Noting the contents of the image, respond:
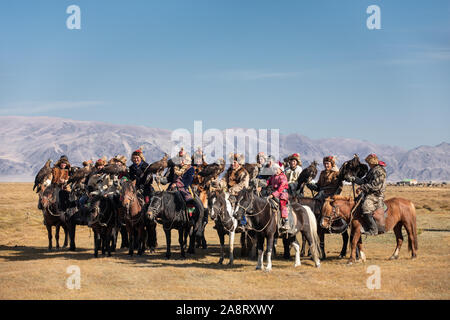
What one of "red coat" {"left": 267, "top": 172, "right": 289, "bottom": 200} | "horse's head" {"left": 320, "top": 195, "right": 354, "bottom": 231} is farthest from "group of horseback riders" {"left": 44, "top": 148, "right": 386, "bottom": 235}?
"horse's head" {"left": 320, "top": 195, "right": 354, "bottom": 231}

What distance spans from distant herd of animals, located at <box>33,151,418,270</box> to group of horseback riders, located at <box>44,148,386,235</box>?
0.72 ft

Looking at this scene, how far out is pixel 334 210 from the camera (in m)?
15.9

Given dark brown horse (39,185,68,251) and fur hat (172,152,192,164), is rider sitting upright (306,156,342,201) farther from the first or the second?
dark brown horse (39,185,68,251)

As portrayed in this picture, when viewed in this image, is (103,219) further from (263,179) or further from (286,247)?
(286,247)

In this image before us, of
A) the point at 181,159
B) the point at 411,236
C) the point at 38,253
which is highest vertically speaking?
the point at 181,159

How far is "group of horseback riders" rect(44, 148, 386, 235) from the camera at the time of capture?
15.8 m

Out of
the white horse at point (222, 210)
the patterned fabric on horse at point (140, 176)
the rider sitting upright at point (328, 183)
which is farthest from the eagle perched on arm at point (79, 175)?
the rider sitting upright at point (328, 183)

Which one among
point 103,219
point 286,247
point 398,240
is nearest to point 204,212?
point 286,247

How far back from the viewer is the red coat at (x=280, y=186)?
15.3 m

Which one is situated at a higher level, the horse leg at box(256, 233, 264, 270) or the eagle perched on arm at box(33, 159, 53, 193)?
the eagle perched on arm at box(33, 159, 53, 193)

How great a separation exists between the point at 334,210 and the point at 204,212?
5098 mm

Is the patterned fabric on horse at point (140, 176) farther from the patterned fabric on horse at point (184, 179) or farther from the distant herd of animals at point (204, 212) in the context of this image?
the patterned fabric on horse at point (184, 179)
